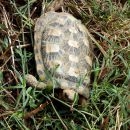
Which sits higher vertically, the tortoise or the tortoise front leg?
the tortoise

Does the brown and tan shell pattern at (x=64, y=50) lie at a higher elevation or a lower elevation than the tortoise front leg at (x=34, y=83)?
higher

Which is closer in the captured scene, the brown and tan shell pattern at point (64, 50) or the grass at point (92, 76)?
the grass at point (92, 76)

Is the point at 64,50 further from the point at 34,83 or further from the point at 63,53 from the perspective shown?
the point at 34,83

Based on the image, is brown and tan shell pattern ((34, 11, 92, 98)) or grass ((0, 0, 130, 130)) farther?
brown and tan shell pattern ((34, 11, 92, 98))

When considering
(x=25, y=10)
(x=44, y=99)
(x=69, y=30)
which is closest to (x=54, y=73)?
(x=44, y=99)

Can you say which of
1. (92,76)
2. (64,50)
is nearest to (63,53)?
(64,50)

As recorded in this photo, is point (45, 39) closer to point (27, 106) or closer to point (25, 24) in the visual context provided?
point (25, 24)
